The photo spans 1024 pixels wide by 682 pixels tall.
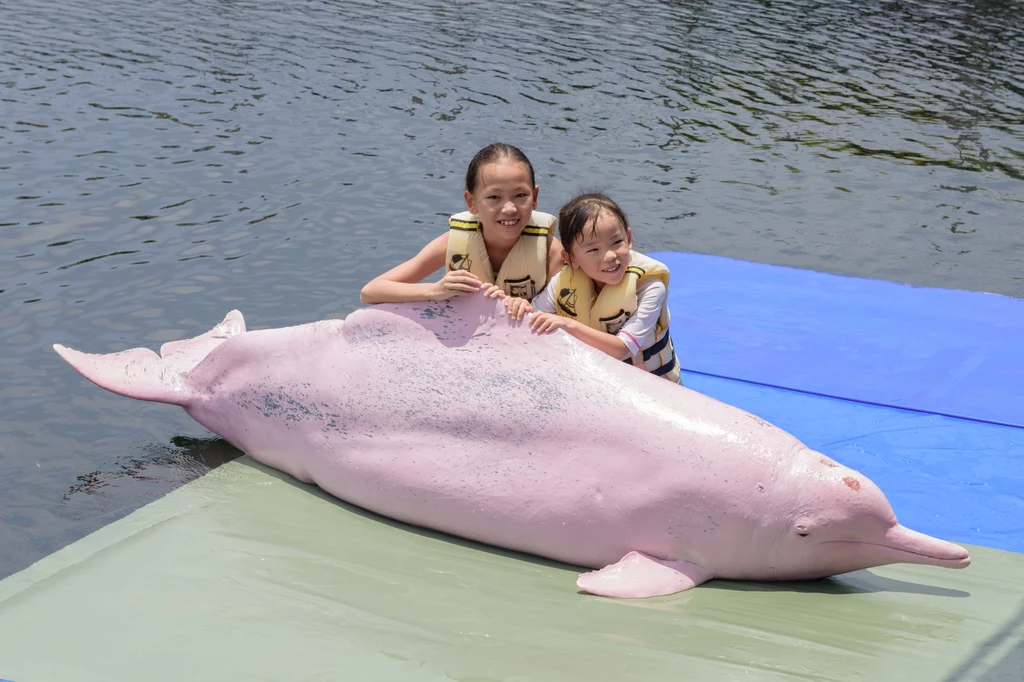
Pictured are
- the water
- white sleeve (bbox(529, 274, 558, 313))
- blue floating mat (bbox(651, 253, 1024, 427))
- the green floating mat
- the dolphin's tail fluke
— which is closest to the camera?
the green floating mat

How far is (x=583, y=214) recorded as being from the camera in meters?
5.54

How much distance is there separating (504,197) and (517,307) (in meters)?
0.56

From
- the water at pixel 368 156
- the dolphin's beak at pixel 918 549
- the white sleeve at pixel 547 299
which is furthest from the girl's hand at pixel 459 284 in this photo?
the water at pixel 368 156

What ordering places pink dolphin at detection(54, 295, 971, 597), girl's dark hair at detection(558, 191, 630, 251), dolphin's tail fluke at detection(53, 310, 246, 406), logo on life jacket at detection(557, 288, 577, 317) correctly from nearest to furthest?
1. pink dolphin at detection(54, 295, 971, 597)
2. girl's dark hair at detection(558, 191, 630, 251)
3. logo on life jacket at detection(557, 288, 577, 317)
4. dolphin's tail fluke at detection(53, 310, 246, 406)

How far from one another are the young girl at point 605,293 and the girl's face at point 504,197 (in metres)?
0.20

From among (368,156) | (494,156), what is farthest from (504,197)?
(368,156)

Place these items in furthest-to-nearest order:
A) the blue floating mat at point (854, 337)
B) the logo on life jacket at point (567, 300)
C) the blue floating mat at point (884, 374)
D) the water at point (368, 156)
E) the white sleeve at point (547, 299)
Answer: the water at point (368, 156) → the blue floating mat at point (854, 337) → the blue floating mat at point (884, 374) → the white sleeve at point (547, 299) → the logo on life jacket at point (567, 300)

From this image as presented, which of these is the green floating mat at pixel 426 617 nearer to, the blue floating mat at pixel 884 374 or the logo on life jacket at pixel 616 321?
the blue floating mat at pixel 884 374

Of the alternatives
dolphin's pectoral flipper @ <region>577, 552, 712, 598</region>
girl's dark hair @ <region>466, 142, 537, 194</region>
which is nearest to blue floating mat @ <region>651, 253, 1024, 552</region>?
dolphin's pectoral flipper @ <region>577, 552, 712, 598</region>

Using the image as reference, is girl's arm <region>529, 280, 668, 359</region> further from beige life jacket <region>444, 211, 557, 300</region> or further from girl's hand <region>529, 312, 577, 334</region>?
beige life jacket <region>444, 211, 557, 300</region>

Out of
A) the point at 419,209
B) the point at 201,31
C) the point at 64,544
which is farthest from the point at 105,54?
the point at 64,544

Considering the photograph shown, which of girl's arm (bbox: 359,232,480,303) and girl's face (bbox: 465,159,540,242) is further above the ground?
girl's face (bbox: 465,159,540,242)

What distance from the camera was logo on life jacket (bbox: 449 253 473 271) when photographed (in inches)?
233

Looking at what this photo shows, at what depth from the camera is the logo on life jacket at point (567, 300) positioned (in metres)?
5.83
